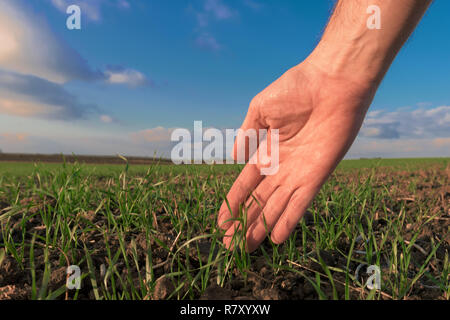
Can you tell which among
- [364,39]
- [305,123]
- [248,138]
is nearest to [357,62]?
[364,39]

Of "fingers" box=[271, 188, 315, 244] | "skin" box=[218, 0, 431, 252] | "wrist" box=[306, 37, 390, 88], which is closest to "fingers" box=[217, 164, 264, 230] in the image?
"skin" box=[218, 0, 431, 252]

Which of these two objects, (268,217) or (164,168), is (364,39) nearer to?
(268,217)

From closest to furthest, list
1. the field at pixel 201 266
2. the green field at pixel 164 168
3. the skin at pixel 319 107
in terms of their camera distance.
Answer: the field at pixel 201 266 < the skin at pixel 319 107 < the green field at pixel 164 168

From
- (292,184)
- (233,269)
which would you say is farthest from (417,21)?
(233,269)

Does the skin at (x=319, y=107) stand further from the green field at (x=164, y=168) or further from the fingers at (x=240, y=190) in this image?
the green field at (x=164, y=168)

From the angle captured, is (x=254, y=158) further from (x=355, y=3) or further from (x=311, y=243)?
(x=355, y=3)

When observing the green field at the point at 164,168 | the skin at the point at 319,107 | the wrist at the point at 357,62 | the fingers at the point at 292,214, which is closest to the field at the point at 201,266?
the fingers at the point at 292,214
